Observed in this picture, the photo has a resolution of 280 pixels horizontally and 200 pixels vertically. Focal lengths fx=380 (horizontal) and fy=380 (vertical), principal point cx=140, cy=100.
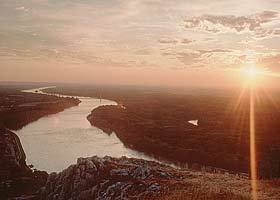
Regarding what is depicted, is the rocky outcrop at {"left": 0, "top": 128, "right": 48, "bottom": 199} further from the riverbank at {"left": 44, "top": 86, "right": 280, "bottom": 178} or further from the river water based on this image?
the riverbank at {"left": 44, "top": 86, "right": 280, "bottom": 178}

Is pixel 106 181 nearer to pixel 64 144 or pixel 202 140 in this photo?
pixel 64 144

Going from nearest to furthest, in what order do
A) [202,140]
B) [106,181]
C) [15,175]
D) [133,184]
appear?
[133,184] < [106,181] < [15,175] < [202,140]

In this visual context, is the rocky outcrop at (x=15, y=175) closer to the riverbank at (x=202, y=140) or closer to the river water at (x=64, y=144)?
the river water at (x=64, y=144)

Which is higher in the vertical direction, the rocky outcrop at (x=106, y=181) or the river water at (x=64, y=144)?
the rocky outcrop at (x=106, y=181)

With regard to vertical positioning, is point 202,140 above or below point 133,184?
below

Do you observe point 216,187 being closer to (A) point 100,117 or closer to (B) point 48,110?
(A) point 100,117

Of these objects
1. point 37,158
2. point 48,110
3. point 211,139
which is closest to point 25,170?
point 37,158

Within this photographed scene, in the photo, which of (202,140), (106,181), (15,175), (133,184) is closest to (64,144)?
(15,175)

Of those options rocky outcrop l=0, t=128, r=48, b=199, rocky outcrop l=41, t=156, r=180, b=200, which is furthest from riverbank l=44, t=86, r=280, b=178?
rocky outcrop l=0, t=128, r=48, b=199

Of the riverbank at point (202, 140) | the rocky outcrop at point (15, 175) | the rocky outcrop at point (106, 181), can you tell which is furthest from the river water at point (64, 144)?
the rocky outcrop at point (106, 181)
